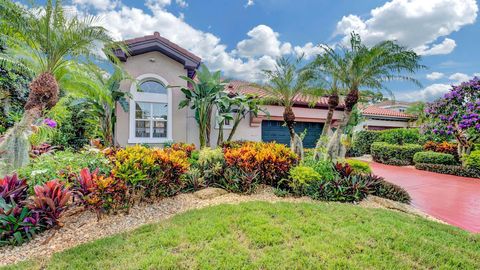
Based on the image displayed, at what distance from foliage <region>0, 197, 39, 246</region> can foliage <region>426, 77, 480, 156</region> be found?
18152mm

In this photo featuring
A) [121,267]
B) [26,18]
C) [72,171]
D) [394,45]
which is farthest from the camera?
[394,45]

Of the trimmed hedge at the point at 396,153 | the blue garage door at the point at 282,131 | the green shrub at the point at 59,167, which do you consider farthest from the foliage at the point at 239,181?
the trimmed hedge at the point at 396,153

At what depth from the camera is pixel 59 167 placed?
595cm

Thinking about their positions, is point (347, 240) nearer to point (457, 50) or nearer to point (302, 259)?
point (302, 259)

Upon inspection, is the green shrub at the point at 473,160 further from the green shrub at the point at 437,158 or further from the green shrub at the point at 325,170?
the green shrub at the point at 325,170

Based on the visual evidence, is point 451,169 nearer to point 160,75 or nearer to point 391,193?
point 391,193

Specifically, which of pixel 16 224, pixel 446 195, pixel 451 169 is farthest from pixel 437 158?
pixel 16 224

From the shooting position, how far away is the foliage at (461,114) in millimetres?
12875

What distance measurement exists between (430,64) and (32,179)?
13.6 metres

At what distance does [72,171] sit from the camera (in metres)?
5.70

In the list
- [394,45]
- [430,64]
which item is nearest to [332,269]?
[394,45]

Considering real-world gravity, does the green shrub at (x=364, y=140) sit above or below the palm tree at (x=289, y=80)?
below

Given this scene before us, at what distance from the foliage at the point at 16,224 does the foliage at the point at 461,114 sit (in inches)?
715

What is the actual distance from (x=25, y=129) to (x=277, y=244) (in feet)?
22.2
